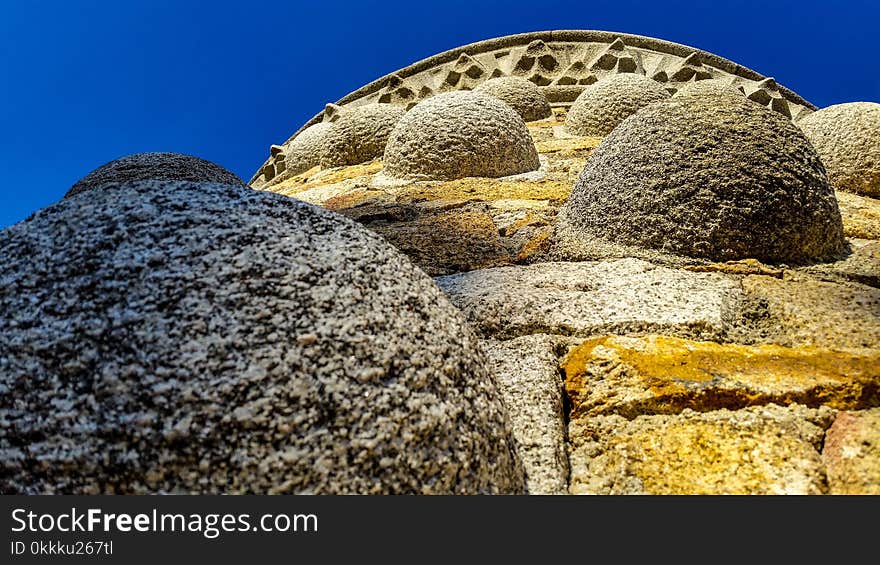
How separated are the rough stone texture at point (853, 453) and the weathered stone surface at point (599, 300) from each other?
1.81 feet

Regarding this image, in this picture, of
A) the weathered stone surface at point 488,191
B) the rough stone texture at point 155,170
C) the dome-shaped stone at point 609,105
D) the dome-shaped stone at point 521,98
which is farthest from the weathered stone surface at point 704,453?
the dome-shaped stone at point 521,98

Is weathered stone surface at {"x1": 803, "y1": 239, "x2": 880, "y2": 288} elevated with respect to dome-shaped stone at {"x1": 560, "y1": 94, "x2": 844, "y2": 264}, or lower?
lower

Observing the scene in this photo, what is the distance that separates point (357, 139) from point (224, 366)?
224 inches

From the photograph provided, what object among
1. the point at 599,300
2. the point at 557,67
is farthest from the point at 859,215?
the point at 557,67

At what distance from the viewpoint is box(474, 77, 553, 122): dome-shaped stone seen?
25.8 ft

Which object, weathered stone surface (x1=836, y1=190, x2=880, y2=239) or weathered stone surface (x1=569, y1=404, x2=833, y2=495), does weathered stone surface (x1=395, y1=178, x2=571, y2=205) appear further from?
weathered stone surface (x1=569, y1=404, x2=833, y2=495)

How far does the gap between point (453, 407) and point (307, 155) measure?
6.87 m

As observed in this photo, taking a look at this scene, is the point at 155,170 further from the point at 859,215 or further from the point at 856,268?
the point at 859,215

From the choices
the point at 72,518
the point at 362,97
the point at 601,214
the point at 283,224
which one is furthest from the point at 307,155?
the point at 72,518

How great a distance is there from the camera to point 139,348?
1114mm

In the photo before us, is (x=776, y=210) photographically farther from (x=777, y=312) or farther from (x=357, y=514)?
(x=357, y=514)

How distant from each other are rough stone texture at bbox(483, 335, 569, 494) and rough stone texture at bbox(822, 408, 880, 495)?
591 millimetres

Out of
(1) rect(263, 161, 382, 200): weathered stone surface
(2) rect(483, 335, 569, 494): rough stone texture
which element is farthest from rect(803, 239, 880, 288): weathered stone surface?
(1) rect(263, 161, 382, 200): weathered stone surface

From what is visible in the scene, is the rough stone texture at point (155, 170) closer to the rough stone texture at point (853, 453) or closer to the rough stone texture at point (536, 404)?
the rough stone texture at point (536, 404)
